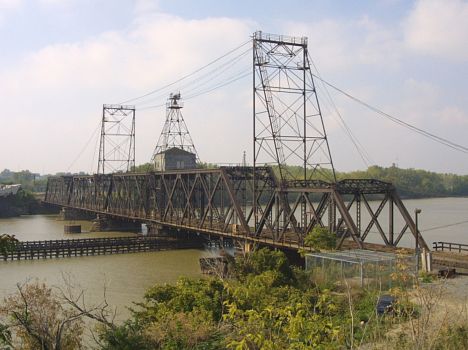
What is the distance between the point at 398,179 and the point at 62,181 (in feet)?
337

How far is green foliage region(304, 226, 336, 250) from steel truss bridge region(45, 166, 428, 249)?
31.4 inches

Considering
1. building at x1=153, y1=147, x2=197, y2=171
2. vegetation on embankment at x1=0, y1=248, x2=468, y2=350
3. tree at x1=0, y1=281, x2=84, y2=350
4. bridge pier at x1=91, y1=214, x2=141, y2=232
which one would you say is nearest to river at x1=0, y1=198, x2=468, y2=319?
vegetation on embankment at x1=0, y1=248, x2=468, y2=350

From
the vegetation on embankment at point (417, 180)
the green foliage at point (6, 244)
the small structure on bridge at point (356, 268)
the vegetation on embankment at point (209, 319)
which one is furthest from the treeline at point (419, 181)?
the green foliage at point (6, 244)

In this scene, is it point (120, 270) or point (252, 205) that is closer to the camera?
point (120, 270)

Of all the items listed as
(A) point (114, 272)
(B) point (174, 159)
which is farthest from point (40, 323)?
(B) point (174, 159)

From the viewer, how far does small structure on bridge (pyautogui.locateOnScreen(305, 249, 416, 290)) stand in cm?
2345

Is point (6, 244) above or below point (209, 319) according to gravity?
above

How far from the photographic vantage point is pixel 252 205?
167 feet

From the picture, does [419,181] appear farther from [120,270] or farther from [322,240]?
[322,240]

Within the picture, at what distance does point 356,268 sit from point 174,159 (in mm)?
54888

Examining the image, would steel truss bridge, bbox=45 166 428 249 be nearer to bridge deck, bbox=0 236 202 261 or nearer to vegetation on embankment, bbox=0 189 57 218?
bridge deck, bbox=0 236 202 261

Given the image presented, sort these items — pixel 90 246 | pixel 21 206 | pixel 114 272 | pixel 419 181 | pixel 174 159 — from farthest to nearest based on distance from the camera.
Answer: pixel 419 181 → pixel 21 206 → pixel 174 159 → pixel 90 246 → pixel 114 272

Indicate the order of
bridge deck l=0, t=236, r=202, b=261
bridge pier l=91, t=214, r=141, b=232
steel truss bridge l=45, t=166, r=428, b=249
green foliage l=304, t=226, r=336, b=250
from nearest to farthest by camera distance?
green foliage l=304, t=226, r=336, b=250
steel truss bridge l=45, t=166, r=428, b=249
bridge deck l=0, t=236, r=202, b=261
bridge pier l=91, t=214, r=141, b=232

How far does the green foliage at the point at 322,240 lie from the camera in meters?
31.5
